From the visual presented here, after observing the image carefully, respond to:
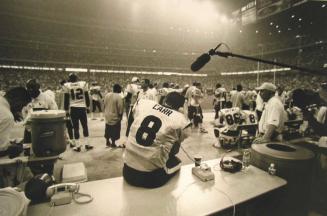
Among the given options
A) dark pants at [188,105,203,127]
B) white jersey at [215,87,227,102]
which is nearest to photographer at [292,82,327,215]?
dark pants at [188,105,203,127]

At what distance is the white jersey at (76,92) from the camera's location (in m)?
4.84

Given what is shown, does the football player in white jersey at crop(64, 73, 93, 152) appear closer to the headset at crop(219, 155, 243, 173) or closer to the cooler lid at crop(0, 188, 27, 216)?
the cooler lid at crop(0, 188, 27, 216)

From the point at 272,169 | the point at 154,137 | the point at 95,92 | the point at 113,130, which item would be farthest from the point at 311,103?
the point at 95,92

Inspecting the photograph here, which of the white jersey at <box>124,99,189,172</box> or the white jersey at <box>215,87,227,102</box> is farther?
the white jersey at <box>215,87,227,102</box>

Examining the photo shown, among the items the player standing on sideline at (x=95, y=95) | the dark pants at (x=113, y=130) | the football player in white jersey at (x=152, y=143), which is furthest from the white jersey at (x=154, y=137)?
the player standing on sideline at (x=95, y=95)

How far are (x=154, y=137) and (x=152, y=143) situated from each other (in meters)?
0.06

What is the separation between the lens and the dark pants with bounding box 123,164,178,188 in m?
1.78

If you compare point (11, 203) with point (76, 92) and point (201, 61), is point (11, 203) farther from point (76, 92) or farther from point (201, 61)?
point (76, 92)

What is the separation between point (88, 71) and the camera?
24203mm

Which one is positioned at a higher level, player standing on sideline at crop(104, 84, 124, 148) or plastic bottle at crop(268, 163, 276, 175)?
player standing on sideline at crop(104, 84, 124, 148)

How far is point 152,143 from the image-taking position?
1.72 metres

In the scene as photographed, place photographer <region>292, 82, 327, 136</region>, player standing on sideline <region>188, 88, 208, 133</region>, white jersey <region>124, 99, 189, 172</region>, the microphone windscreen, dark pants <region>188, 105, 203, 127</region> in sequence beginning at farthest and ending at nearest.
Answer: dark pants <region>188, 105, 203, 127</region> < player standing on sideline <region>188, 88, 208, 133</region> < photographer <region>292, 82, 327, 136</region> < white jersey <region>124, 99, 189, 172</region> < the microphone windscreen

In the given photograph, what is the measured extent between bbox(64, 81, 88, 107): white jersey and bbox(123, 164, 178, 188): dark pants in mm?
3717

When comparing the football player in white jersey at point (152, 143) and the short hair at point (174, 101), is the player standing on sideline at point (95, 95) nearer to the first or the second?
the short hair at point (174, 101)
